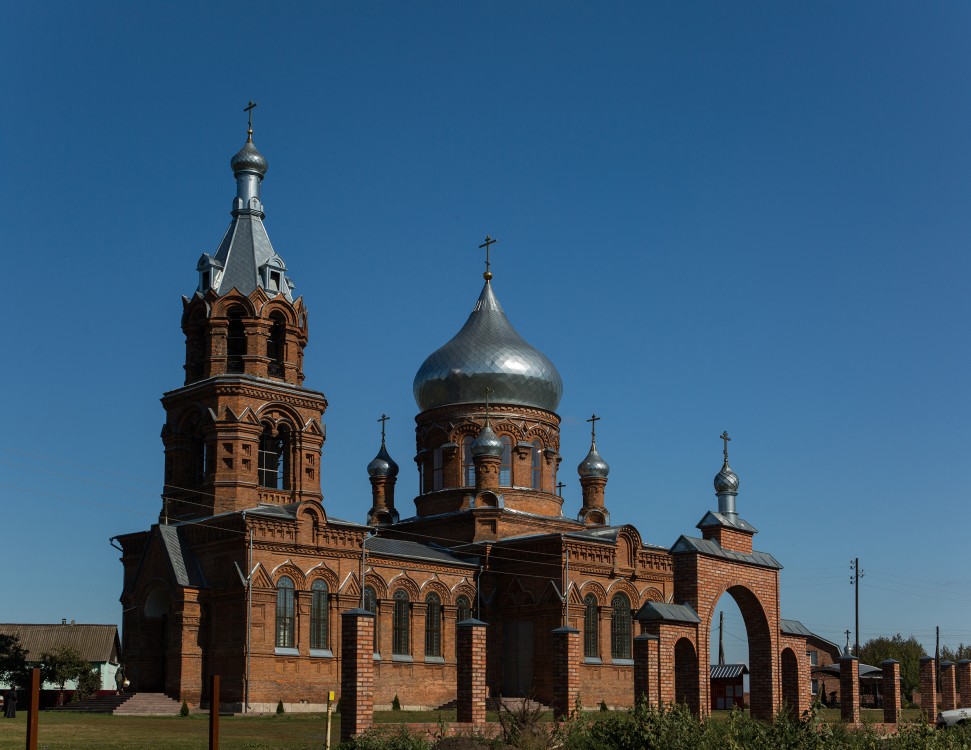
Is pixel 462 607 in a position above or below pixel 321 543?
below

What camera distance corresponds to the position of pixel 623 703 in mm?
36625

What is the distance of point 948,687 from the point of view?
2975cm

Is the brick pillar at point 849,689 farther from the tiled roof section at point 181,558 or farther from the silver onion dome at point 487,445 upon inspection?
the tiled roof section at point 181,558

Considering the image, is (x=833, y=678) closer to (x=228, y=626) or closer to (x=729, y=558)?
(x=228, y=626)

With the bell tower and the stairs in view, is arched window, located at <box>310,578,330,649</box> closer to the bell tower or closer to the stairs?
the bell tower

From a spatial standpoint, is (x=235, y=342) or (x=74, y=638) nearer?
(x=235, y=342)

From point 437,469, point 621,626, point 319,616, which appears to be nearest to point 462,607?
point 621,626

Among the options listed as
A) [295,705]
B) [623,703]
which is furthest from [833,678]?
[295,705]

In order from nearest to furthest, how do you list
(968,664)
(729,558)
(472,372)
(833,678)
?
(729,558), (968,664), (472,372), (833,678)

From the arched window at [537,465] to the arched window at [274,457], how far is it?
942cm

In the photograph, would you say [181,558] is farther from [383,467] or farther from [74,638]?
[74,638]

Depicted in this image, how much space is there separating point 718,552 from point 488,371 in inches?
787

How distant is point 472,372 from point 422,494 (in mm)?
4366

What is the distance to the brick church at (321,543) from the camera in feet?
104
